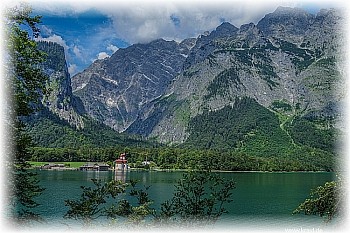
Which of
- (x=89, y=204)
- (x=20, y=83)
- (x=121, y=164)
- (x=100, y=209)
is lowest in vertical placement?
(x=121, y=164)

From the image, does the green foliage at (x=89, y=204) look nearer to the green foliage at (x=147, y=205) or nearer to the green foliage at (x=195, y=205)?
the green foliage at (x=147, y=205)

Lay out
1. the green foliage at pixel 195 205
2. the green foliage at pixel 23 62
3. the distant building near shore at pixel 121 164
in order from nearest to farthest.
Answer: the green foliage at pixel 23 62 → the green foliage at pixel 195 205 → the distant building near shore at pixel 121 164

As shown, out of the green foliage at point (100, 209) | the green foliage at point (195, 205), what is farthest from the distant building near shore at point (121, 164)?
the green foliage at point (100, 209)

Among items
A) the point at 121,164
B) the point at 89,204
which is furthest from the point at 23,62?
the point at 121,164

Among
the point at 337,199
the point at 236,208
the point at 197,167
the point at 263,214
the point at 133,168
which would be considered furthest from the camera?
the point at 133,168

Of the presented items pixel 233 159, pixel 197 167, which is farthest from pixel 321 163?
pixel 197 167

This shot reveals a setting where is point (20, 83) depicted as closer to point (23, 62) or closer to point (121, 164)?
point (23, 62)

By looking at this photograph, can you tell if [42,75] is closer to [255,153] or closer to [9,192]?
[9,192]

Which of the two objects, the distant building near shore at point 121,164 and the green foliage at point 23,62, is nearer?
the green foliage at point 23,62

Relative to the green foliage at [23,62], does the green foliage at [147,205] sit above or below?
below

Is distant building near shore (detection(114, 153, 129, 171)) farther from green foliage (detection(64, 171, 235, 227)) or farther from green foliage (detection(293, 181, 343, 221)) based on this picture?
green foliage (detection(293, 181, 343, 221))

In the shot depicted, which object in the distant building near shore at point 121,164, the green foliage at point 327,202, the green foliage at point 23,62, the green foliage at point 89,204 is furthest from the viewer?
the distant building near shore at point 121,164
